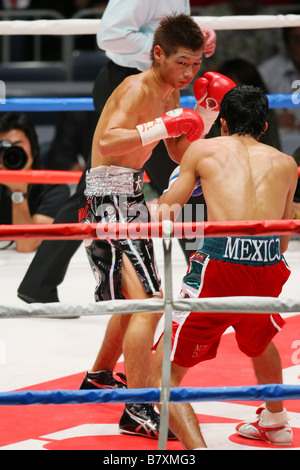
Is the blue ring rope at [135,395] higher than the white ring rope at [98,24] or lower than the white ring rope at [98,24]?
lower

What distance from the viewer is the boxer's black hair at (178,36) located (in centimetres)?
234

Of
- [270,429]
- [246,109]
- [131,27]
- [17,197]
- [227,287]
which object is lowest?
[270,429]

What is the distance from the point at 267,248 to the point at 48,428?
71cm

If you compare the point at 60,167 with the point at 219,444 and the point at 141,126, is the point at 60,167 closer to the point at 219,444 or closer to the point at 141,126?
the point at 141,126

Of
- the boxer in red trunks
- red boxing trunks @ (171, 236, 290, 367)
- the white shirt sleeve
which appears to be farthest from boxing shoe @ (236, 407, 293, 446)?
the white shirt sleeve

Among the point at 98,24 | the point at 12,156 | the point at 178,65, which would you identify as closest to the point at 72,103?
the point at 98,24

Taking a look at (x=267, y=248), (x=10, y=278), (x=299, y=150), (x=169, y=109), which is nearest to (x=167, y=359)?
(x=267, y=248)

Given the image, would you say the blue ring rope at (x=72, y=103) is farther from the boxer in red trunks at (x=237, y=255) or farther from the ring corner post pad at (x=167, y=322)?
the ring corner post pad at (x=167, y=322)

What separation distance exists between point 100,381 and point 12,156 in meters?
1.94

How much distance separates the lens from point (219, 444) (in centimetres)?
206

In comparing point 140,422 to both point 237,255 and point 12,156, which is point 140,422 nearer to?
point 237,255

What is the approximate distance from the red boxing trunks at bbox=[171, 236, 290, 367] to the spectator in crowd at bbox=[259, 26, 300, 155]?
346 cm

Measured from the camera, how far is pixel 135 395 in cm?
171

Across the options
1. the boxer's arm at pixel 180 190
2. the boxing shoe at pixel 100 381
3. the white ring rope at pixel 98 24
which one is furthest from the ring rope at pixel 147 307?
the white ring rope at pixel 98 24
